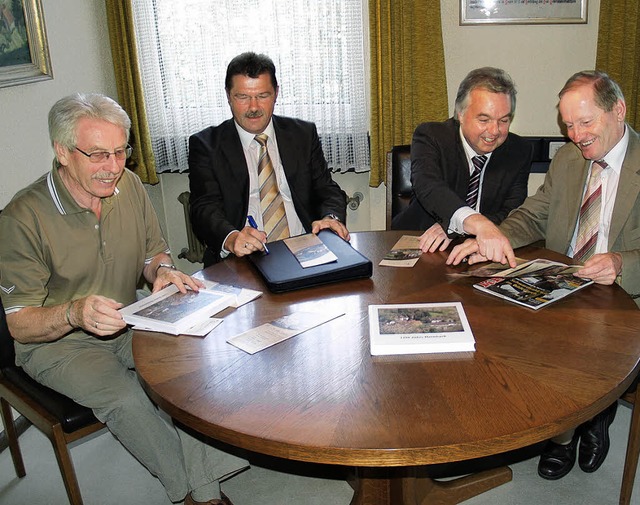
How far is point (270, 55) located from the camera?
11.3 feet

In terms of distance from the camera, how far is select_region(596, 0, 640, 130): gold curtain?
3.22 metres

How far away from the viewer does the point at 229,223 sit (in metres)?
2.64

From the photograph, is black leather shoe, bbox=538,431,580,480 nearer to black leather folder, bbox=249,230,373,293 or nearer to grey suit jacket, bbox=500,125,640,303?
grey suit jacket, bbox=500,125,640,303

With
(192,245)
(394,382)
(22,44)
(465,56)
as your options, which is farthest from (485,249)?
(192,245)

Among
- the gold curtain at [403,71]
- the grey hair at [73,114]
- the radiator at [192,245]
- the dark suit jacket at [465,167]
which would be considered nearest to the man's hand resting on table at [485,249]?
the dark suit jacket at [465,167]

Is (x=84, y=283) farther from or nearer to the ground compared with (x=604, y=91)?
nearer to the ground

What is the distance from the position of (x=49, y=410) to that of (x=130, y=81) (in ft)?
7.13

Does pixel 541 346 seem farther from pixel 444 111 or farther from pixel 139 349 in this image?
pixel 444 111

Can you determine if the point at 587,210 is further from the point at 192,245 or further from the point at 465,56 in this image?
the point at 192,245

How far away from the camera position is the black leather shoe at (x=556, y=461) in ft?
7.49

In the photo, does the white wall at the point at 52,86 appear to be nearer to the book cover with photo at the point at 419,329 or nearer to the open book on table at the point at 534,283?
the book cover with photo at the point at 419,329

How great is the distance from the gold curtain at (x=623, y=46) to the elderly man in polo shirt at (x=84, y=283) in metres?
2.58

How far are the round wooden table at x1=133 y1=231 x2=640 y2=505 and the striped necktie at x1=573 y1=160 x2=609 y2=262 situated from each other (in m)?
0.44

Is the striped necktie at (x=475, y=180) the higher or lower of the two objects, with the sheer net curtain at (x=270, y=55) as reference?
lower
